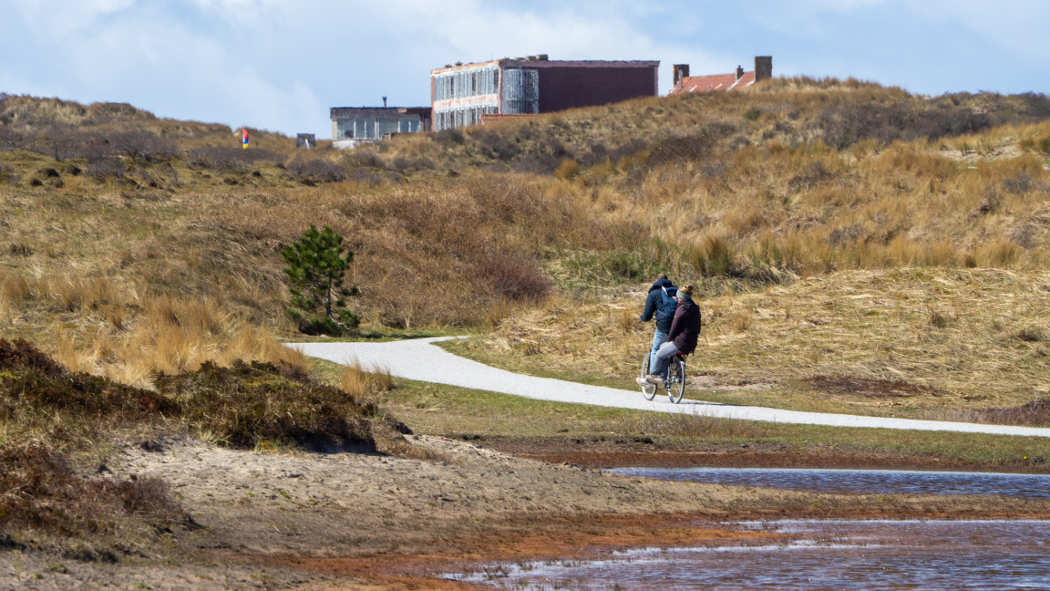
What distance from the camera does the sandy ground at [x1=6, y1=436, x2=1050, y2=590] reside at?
28.0ft

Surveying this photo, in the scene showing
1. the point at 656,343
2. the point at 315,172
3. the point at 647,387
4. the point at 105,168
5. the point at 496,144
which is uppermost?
the point at 496,144

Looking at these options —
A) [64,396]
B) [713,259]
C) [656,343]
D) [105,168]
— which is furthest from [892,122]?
[64,396]

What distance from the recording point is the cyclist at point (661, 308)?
1944cm

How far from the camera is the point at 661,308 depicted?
19.5 m

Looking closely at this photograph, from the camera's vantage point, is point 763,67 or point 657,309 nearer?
point 657,309

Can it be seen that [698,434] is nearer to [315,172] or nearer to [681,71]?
[315,172]

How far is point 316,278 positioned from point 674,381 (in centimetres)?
1253

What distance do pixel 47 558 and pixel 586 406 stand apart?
11.3 metres

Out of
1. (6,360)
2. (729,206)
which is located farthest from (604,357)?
(729,206)

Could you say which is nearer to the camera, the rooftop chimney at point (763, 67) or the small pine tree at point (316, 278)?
the small pine tree at point (316, 278)

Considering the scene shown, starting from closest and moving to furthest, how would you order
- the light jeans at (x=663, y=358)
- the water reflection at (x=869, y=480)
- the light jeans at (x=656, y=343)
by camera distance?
1. the water reflection at (x=869, y=480)
2. the light jeans at (x=663, y=358)
3. the light jeans at (x=656, y=343)

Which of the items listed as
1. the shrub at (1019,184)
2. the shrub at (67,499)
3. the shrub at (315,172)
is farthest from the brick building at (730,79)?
the shrub at (67,499)

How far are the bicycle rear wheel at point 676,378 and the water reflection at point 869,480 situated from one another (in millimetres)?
4420

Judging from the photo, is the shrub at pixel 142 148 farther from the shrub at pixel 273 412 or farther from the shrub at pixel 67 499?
the shrub at pixel 67 499
